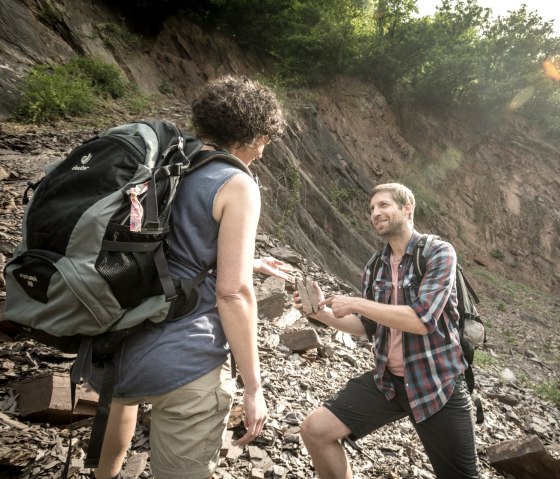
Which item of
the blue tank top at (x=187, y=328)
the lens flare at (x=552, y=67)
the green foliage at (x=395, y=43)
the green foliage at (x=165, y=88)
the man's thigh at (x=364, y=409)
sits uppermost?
the lens flare at (x=552, y=67)

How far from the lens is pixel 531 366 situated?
811cm

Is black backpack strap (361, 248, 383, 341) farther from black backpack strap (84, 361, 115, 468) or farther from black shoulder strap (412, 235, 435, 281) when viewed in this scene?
black backpack strap (84, 361, 115, 468)

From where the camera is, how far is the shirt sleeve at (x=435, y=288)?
2.14 m

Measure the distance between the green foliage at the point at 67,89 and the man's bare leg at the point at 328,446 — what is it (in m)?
8.29

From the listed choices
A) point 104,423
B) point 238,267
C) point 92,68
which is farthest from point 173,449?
point 92,68

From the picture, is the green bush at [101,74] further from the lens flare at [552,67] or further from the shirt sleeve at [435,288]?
the lens flare at [552,67]

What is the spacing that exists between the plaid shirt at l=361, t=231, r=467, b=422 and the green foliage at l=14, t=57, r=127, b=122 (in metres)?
8.38

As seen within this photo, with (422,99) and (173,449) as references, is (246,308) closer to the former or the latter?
(173,449)

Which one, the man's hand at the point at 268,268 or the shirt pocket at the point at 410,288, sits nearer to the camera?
the man's hand at the point at 268,268

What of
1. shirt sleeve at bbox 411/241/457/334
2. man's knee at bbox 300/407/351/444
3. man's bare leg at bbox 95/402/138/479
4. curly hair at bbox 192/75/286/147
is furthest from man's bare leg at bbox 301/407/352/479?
curly hair at bbox 192/75/286/147

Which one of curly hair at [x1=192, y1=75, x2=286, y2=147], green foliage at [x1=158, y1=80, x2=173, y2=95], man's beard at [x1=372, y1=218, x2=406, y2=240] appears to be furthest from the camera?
green foliage at [x1=158, y1=80, x2=173, y2=95]

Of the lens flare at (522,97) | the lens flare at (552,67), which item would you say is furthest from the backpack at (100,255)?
the lens flare at (552,67)

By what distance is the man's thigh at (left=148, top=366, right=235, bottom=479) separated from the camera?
4.53ft

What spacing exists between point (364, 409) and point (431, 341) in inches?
23.6
